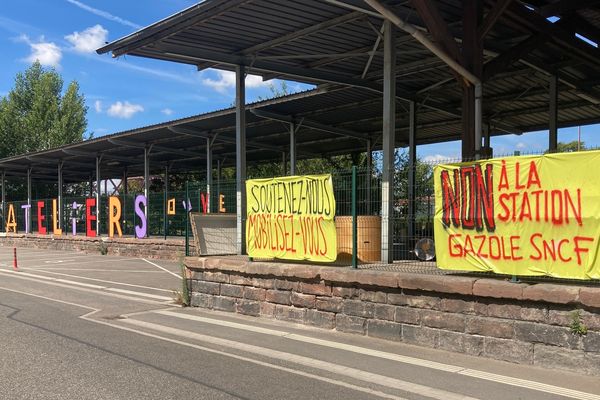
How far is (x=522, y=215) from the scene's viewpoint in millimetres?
6465

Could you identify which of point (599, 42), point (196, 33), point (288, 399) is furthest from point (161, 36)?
point (599, 42)

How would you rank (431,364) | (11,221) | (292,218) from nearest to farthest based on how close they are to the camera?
(431,364)
(292,218)
(11,221)

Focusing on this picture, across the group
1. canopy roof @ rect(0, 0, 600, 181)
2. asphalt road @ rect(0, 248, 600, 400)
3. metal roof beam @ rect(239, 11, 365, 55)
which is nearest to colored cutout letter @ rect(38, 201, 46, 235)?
canopy roof @ rect(0, 0, 600, 181)

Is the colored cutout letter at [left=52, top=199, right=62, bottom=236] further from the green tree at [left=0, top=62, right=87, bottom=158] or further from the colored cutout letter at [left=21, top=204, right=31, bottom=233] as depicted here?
the green tree at [left=0, top=62, right=87, bottom=158]

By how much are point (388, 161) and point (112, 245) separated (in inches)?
689

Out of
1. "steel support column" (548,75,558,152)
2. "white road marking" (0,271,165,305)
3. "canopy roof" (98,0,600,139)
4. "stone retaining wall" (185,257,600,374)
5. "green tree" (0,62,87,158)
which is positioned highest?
"green tree" (0,62,87,158)

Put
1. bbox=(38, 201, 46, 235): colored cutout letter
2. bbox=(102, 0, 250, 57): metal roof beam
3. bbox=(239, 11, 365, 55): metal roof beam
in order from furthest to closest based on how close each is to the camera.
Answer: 1. bbox=(38, 201, 46, 235): colored cutout letter
2. bbox=(239, 11, 365, 55): metal roof beam
3. bbox=(102, 0, 250, 57): metal roof beam

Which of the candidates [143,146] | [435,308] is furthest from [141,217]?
[435,308]

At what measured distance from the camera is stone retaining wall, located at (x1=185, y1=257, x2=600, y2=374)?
5.82 meters

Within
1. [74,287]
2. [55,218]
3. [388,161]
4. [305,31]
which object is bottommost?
[74,287]

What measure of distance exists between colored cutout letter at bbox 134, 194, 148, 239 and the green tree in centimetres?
3155

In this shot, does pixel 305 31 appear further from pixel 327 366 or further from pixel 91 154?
pixel 91 154

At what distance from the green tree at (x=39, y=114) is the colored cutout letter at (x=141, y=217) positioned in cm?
3155

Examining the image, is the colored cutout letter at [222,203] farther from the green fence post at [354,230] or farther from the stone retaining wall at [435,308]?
the green fence post at [354,230]
